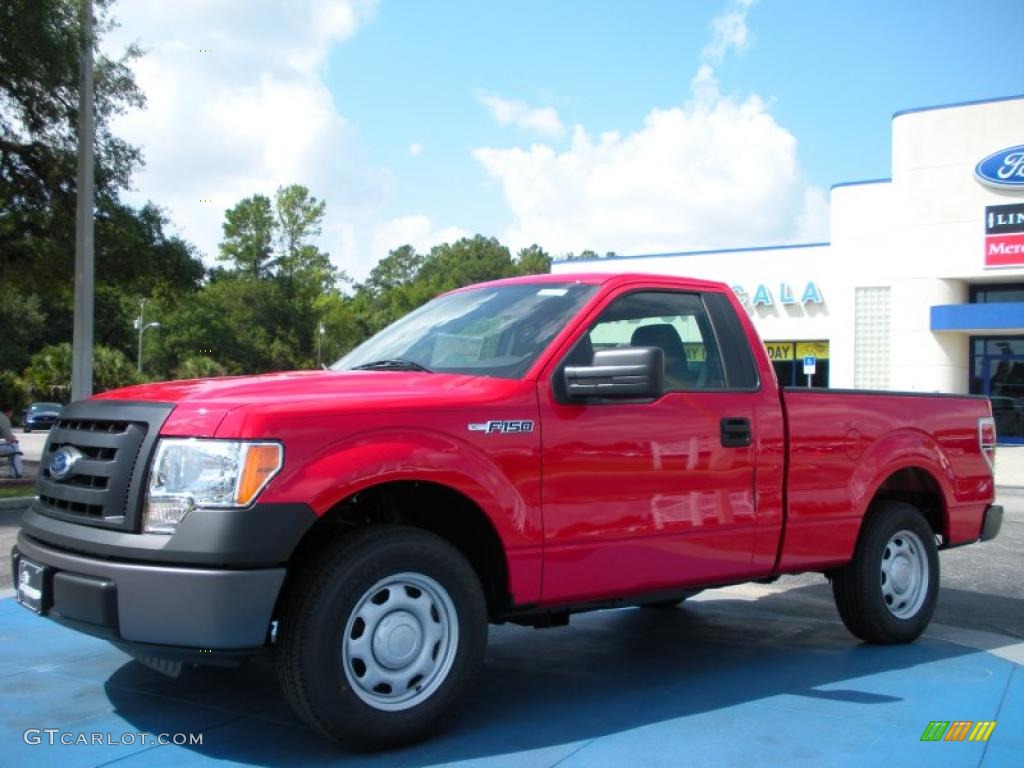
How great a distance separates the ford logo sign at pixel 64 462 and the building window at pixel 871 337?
104 ft

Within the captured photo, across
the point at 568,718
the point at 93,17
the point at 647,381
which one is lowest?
the point at 568,718

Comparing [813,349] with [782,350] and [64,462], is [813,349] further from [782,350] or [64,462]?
[64,462]

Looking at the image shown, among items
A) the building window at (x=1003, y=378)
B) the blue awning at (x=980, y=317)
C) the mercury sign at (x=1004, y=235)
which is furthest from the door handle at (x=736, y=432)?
the building window at (x=1003, y=378)

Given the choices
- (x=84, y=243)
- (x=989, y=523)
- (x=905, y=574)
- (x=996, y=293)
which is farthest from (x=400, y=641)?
(x=996, y=293)

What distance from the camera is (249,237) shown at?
274 ft

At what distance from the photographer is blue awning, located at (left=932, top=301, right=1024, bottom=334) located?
30.0 meters

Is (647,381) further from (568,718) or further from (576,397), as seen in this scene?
(568,718)

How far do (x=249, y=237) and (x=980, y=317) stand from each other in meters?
64.1

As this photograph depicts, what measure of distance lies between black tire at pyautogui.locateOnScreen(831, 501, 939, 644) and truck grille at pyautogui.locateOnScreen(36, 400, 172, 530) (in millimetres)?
3969

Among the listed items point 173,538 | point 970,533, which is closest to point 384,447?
point 173,538

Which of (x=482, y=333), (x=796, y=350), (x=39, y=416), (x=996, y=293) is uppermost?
(x=996, y=293)

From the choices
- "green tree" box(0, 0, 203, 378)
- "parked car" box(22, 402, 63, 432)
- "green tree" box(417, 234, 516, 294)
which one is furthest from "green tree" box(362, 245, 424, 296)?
"green tree" box(0, 0, 203, 378)

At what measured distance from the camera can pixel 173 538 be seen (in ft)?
12.0

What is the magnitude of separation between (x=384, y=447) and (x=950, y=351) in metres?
31.3
